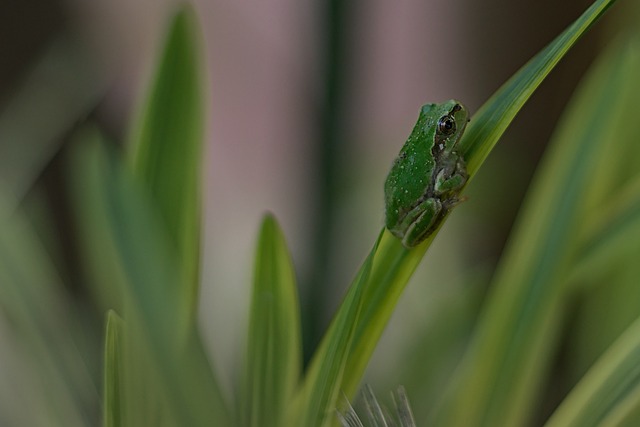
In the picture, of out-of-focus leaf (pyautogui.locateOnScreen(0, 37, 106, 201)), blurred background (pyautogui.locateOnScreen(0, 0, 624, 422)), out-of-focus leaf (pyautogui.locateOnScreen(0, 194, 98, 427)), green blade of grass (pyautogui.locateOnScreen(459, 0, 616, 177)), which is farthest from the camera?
blurred background (pyautogui.locateOnScreen(0, 0, 624, 422))

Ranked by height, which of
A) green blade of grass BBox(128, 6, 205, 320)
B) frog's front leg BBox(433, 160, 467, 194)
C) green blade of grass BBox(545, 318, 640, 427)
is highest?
green blade of grass BBox(128, 6, 205, 320)

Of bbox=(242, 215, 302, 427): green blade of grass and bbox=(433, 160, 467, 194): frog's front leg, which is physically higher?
bbox=(433, 160, 467, 194): frog's front leg

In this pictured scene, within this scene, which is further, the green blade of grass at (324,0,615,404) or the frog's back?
the frog's back

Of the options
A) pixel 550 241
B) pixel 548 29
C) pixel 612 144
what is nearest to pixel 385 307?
pixel 550 241

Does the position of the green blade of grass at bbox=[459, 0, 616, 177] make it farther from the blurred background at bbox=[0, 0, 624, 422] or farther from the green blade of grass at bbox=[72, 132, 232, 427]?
the blurred background at bbox=[0, 0, 624, 422]

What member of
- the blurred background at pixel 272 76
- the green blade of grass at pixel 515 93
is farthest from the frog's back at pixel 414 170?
the blurred background at pixel 272 76

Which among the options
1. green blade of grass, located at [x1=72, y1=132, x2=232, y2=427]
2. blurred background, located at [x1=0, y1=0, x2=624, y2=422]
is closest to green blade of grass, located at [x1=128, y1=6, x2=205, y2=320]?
green blade of grass, located at [x1=72, y1=132, x2=232, y2=427]
